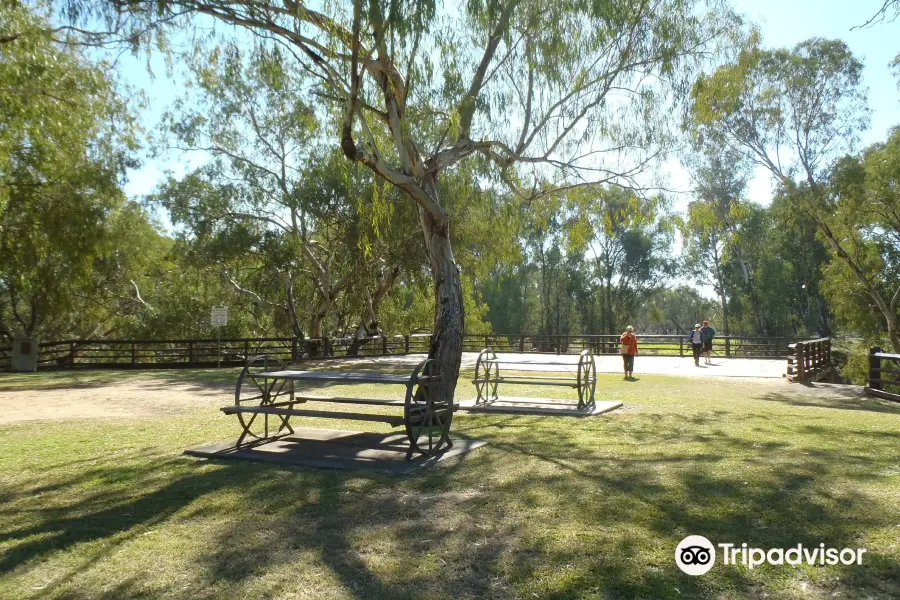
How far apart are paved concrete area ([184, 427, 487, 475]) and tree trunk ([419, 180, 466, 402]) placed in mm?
1573

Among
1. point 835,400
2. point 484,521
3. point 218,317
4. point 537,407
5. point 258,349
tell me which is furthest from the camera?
point 258,349

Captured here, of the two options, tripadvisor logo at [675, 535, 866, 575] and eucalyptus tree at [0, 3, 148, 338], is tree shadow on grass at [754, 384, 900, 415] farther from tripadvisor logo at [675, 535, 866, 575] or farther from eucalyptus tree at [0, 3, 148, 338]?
eucalyptus tree at [0, 3, 148, 338]

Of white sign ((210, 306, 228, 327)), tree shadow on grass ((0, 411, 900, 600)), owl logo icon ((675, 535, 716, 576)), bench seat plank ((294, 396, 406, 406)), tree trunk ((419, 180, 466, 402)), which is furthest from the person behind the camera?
white sign ((210, 306, 228, 327))

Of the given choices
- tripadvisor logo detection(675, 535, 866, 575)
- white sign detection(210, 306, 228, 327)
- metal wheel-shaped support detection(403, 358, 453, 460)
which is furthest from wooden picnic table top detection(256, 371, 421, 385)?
white sign detection(210, 306, 228, 327)

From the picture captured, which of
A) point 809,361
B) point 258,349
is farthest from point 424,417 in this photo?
point 258,349

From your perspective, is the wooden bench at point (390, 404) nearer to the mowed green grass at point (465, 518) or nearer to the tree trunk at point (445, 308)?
the mowed green grass at point (465, 518)

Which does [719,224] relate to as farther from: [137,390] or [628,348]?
[137,390]

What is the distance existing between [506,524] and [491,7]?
590 centimetres

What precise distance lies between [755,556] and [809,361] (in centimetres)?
1885

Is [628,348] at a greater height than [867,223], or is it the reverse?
[867,223]

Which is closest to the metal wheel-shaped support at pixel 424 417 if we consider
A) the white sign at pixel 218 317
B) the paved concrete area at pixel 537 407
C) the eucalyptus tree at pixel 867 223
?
the paved concrete area at pixel 537 407

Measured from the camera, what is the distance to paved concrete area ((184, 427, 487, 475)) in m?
6.67

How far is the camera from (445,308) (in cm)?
1019

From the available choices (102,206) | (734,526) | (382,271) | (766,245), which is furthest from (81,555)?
(766,245)
